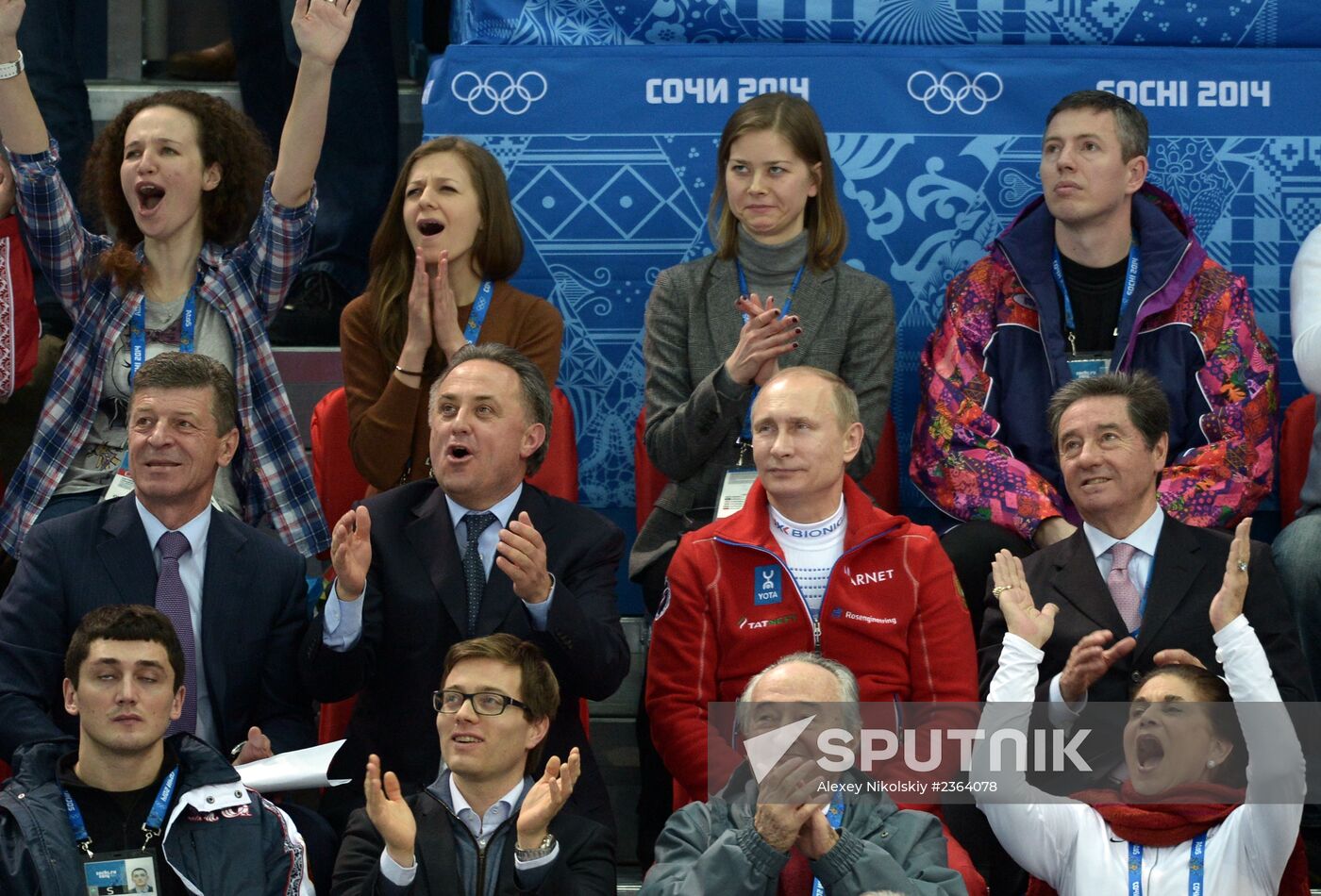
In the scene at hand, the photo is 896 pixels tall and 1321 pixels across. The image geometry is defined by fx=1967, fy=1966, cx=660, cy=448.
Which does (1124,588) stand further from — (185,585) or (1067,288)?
(185,585)

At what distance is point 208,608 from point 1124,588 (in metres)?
1.90

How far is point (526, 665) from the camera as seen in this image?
3.64m

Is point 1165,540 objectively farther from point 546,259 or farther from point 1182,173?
point 546,259

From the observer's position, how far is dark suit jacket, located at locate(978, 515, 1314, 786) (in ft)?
13.1

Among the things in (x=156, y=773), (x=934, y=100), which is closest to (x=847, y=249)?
(x=934, y=100)

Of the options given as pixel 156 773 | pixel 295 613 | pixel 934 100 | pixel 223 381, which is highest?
pixel 934 100

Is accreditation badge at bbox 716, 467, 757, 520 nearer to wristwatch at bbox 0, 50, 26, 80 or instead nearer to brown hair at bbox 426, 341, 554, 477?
brown hair at bbox 426, 341, 554, 477

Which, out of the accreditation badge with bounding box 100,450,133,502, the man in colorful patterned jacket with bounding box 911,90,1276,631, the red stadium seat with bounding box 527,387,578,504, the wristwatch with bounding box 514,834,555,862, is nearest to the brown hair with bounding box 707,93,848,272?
the man in colorful patterned jacket with bounding box 911,90,1276,631

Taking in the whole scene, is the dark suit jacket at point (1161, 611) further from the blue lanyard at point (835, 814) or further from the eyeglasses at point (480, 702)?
the eyeglasses at point (480, 702)

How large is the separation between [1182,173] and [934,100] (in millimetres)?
709

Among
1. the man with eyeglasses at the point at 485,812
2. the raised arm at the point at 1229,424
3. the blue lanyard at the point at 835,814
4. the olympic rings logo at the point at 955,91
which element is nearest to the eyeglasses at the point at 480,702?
the man with eyeglasses at the point at 485,812

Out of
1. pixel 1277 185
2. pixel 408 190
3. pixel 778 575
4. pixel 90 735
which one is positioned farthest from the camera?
pixel 1277 185

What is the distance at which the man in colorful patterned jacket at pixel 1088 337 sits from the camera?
469cm

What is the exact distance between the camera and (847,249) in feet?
17.8
